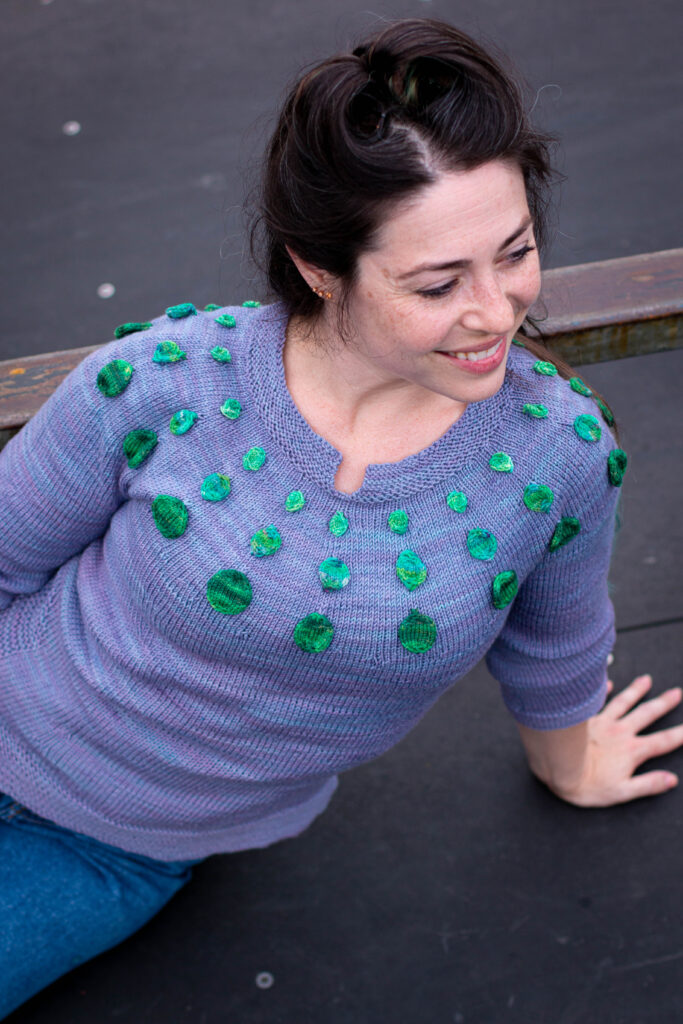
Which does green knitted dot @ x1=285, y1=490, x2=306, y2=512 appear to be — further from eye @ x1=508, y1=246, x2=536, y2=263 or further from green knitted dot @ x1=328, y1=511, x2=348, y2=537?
eye @ x1=508, y1=246, x2=536, y2=263

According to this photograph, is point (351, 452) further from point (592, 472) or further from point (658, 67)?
point (658, 67)

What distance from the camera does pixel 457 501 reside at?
0.91m

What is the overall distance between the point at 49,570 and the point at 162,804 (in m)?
→ 0.29

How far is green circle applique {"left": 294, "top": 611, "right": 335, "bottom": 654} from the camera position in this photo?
0.90 metres

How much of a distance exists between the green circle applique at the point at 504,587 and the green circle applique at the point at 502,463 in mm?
97

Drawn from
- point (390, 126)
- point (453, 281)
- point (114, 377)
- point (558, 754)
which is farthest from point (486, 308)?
point (558, 754)

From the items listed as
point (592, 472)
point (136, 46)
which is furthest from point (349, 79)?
point (136, 46)

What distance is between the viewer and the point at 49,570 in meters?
1.08

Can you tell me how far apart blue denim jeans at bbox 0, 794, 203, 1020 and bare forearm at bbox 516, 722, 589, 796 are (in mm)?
531

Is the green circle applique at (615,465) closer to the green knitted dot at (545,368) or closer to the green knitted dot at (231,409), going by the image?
the green knitted dot at (545,368)

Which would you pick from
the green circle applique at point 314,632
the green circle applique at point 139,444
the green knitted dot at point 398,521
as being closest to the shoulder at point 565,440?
the green knitted dot at point 398,521

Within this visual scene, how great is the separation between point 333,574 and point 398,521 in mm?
78

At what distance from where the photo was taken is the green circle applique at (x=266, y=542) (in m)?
0.90

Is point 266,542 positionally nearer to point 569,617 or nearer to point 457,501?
point 457,501
